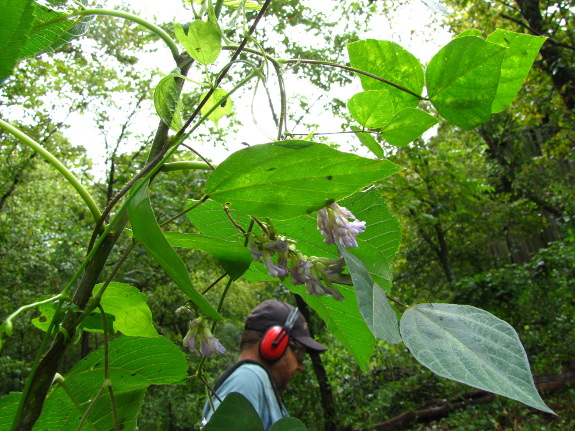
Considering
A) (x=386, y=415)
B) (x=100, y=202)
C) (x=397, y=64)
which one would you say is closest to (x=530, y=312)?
(x=386, y=415)

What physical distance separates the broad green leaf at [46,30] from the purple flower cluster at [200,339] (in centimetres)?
29

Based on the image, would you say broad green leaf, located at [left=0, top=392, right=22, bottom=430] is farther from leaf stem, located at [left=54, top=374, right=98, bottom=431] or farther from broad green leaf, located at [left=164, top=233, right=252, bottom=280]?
broad green leaf, located at [left=164, top=233, right=252, bottom=280]

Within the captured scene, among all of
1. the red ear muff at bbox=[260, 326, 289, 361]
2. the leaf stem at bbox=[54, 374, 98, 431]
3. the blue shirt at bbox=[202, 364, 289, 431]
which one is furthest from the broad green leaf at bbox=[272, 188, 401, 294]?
the red ear muff at bbox=[260, 326, 289, 361]

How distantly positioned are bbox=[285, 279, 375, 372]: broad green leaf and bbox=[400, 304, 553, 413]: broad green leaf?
0.44 ft

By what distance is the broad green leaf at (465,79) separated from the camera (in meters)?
0.38

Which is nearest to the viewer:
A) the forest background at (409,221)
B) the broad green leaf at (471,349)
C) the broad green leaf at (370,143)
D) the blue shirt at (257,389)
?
the broad green leaf at (471,349)

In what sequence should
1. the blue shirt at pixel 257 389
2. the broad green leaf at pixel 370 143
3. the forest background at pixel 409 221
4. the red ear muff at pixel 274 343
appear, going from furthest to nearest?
the forest background at pixel 409 221 < the red ear muff at pixel 274 343 < the blue shirt at pixel 257 389 < the broad green leaf at pixel 370 143

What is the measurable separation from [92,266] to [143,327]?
18 cm

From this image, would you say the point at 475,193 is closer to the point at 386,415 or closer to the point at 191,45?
the point at 386,415

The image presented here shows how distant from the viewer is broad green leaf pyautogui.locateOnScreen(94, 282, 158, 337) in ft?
1.54

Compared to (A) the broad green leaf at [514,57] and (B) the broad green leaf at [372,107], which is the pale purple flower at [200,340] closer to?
(B) the broad green leaf at [372,107]

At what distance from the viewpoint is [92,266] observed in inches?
13.9

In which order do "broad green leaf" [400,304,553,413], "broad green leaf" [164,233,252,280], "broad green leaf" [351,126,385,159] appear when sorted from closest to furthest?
"broad green leaf" [400,304,553,413], "broad green leaf" [164,233,252,280], "broad green leaf" [351,126,385,159]

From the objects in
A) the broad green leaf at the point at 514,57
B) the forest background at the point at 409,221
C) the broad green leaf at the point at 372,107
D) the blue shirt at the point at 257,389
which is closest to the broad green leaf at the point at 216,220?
the broad green leaf at the point at 372,107
